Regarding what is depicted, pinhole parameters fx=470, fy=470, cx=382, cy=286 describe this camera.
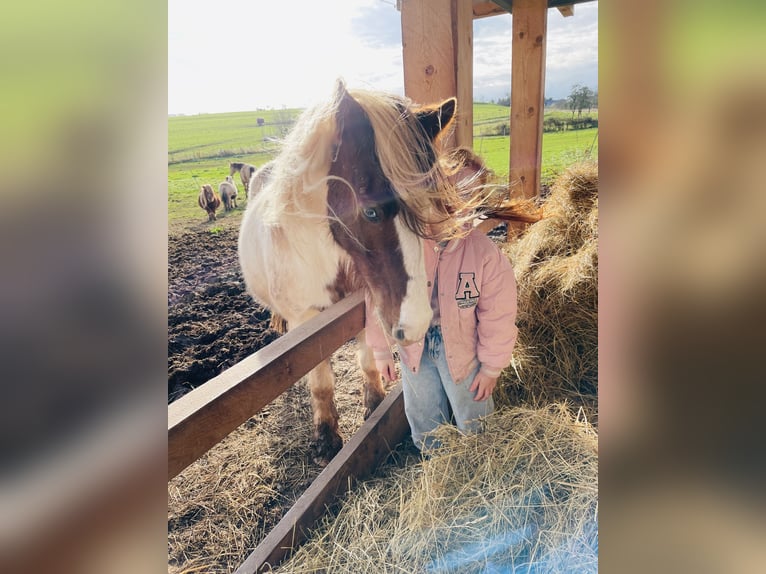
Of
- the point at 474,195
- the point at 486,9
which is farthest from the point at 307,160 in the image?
the point at 486,9

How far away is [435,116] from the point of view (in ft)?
4.70

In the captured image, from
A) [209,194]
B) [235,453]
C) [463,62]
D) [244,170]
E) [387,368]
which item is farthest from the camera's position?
[244,170]

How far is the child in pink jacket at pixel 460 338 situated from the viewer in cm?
154

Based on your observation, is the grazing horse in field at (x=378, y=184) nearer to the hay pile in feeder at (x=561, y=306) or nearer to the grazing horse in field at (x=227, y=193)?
the hay pile in feeder at (x=561, y=306)

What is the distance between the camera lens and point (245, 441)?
2443 mm

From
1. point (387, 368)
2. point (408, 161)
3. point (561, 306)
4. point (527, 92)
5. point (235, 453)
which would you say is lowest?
point (235, 453)

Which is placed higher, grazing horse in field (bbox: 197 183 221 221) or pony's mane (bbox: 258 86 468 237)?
grazing horse in field (bbox: 197 183 221 221)

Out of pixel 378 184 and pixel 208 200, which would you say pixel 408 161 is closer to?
pixel 378 184

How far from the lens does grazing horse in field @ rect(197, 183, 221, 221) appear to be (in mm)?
8219

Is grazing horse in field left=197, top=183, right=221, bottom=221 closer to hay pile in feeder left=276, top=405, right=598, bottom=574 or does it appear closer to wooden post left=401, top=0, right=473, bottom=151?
wooden post left=401, top=0, right=473, bottom=151

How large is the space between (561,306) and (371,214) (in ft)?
5.54

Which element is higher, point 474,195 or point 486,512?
point 474,195

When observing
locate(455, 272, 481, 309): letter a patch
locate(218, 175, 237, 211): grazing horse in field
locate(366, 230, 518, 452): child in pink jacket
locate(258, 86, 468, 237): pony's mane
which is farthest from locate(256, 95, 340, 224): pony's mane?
locate(218, 175, 237, 211): grazing horse in field
